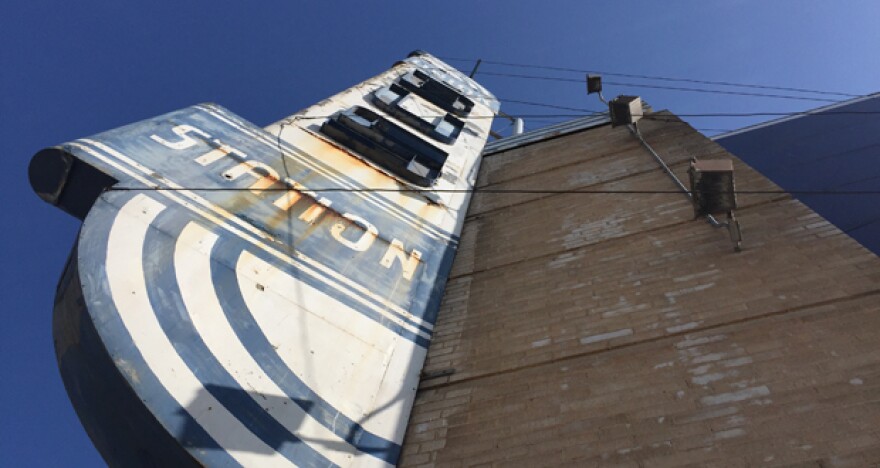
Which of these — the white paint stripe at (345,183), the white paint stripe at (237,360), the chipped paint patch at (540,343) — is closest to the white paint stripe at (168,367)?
the white paint stripe at (237,360)

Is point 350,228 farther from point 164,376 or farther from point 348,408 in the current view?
point 164,376

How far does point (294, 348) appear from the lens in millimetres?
5449

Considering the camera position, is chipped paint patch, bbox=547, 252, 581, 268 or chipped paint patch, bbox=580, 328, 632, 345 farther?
chipped paint patch, bbox=547, 252, 581, 268

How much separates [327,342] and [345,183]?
139 inches

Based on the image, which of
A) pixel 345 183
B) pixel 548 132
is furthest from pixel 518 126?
pixel 345 183

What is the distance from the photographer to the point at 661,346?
5.26m

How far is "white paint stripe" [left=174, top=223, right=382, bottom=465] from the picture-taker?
480cm

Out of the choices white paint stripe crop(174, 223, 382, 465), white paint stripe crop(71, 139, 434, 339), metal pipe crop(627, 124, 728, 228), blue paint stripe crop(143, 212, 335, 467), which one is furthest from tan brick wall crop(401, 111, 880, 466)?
blue paint stripe crop(143, 212, 335, 467)

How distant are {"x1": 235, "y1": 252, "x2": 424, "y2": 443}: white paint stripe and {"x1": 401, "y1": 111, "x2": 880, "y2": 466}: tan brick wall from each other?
45 cm

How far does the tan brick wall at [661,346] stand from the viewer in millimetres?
4195

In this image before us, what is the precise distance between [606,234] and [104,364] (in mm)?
5890

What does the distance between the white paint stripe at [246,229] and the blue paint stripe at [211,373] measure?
115 centimetres

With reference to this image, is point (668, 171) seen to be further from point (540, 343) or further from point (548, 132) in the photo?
point (548, 132)

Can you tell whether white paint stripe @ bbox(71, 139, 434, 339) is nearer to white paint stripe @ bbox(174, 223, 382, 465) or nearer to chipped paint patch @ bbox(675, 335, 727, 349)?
white paint stripe @ bbox(174, 223, 382, 465)
